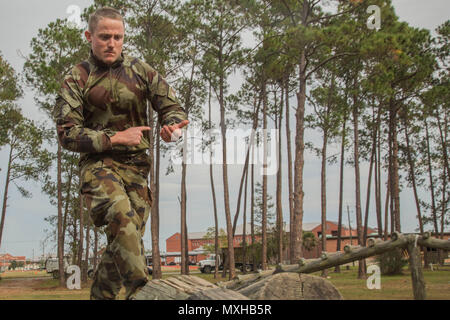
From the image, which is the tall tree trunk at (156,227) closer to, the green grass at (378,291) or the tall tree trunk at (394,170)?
the green grass at (378,291)

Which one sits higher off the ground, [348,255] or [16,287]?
[348,255]

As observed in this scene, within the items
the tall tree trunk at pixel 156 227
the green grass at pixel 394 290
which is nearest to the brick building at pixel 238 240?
the tall tree trunk at pixel 156 227

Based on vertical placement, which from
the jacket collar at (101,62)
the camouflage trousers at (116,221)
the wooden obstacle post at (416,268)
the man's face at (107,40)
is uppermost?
the man's face at (107,40)

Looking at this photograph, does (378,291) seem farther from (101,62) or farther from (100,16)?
(100,16)

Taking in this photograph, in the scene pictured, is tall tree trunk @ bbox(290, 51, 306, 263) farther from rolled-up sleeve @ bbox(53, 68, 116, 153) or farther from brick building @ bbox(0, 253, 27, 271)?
brick building @ bbox(0, 253, 27, 271)

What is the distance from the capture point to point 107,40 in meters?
3.00

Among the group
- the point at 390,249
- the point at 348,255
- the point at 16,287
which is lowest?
the point at 16,287

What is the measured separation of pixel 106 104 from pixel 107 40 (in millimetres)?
380

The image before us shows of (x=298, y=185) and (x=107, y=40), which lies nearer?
(x=107, y=40)

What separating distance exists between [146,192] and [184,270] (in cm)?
3448

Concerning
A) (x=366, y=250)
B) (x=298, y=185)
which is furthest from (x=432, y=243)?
(x=298, y=185)

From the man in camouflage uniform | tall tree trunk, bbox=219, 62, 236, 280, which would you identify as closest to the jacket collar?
the man in camouflage uniform

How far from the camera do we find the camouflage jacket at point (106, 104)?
2.79 m

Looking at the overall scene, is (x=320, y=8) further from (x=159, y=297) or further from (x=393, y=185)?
(x=159, y=297)
